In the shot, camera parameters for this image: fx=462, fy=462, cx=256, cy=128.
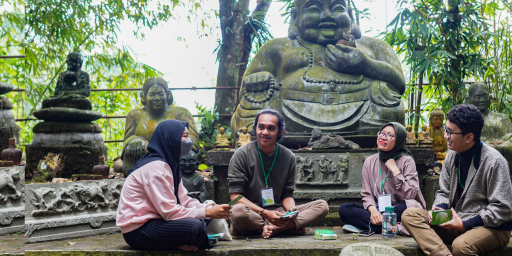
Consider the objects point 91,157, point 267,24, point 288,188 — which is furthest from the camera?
point 267,24

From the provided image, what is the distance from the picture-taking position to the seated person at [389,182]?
430cm

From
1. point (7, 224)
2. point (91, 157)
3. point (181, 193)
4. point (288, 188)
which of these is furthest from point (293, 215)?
point (91, 157)

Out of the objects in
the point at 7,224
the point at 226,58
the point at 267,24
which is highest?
the point at 267,24

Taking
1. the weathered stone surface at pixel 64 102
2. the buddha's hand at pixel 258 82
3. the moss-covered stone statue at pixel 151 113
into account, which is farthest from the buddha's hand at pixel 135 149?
the buddha's hand at pixel 258 82

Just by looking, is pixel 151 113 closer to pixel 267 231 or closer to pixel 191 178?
pixel 191 178

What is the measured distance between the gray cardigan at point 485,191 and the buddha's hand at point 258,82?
299 centimetres

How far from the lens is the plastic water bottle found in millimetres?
4094

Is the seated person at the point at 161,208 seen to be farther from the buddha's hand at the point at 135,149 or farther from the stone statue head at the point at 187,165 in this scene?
the buddha's hand at the point at 135,149

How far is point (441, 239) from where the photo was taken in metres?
3.61

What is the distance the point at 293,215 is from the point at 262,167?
54 centimetres

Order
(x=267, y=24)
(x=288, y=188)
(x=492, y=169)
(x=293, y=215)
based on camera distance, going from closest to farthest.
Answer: (x=492, y=169)
(x=293, y=215)
(x=288, y=188)
(x=267, y=24)

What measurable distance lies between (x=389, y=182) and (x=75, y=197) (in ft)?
10.0

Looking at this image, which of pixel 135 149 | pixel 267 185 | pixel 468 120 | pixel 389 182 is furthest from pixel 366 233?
pixel 135 149

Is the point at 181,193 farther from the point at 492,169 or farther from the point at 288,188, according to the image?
the point at 492,169
